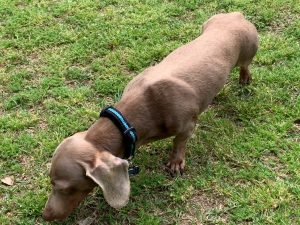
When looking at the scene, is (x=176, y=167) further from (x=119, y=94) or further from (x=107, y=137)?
(x=119, y=94)

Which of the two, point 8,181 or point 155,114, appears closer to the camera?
point 155,114

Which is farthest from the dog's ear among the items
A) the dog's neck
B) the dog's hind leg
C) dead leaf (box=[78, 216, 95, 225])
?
the dog's hind leg

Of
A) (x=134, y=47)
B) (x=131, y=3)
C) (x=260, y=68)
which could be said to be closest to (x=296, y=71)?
(x=260, y=68)

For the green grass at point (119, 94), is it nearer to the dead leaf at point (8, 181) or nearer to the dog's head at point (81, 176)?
the dead leaf at point (8, 181)

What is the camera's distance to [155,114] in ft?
14.0

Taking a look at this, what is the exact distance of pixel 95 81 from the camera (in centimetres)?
564

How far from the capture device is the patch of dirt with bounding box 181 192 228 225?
4.29m

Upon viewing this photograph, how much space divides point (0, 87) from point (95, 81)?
98 centimetres

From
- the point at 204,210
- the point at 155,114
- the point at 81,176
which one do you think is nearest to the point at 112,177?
the point at 81,176

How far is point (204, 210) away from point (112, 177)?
1073 millimetres

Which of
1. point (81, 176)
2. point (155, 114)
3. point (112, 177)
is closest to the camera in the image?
point (112, 177)

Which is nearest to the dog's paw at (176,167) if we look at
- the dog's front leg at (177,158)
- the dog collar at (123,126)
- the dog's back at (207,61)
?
the dog's front leg at (177,158)

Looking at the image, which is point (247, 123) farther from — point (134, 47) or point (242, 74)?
point (134, 47)

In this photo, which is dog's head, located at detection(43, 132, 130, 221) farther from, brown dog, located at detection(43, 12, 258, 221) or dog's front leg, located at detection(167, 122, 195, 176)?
dog's front leg, located at detection(167, 122, 195, 176)
